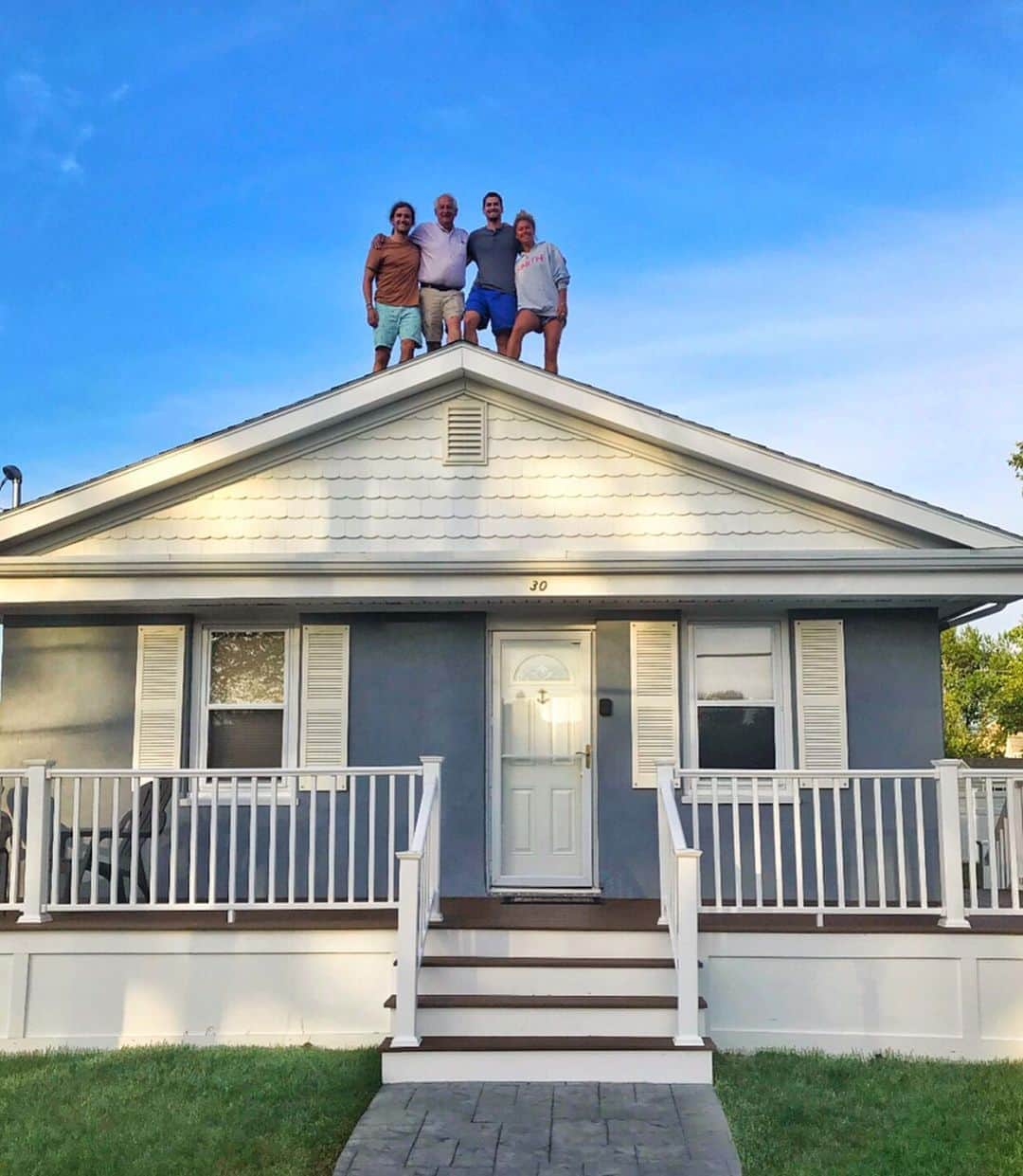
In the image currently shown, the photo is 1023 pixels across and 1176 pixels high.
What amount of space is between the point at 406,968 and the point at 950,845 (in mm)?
3324

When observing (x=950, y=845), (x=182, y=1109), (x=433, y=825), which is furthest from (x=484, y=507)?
(x=182, y=1109)

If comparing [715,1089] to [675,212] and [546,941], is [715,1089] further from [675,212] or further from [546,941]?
[675,212]

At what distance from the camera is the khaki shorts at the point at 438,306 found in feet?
34.2

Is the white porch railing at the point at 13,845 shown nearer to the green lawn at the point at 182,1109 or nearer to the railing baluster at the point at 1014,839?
the green lawn at the point at 182,1109

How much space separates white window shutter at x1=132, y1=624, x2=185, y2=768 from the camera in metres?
8.64

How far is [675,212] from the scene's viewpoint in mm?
18156

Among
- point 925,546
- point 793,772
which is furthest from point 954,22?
point 793,772

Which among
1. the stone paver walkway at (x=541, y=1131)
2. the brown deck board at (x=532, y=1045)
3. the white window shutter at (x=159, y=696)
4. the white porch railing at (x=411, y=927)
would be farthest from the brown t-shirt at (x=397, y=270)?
the stone paver walkway at (x=541, y=1131)

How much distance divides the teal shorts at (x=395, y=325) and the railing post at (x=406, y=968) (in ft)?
18.4

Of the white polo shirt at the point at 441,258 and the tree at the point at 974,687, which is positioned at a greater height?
the white polo shirt at the point at 441,258

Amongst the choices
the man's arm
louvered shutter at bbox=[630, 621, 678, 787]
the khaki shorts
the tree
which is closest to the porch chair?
louvered shutter at bbox=[630, 621, 678, 787]

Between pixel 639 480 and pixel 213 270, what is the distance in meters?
13.5

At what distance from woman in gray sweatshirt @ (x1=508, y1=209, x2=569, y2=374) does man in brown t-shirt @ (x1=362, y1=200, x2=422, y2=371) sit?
3.05 feet

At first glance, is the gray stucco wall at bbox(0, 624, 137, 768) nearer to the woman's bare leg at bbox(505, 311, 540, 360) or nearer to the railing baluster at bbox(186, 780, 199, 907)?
the railing baluster at bbox(186, 780, 199, 907)
